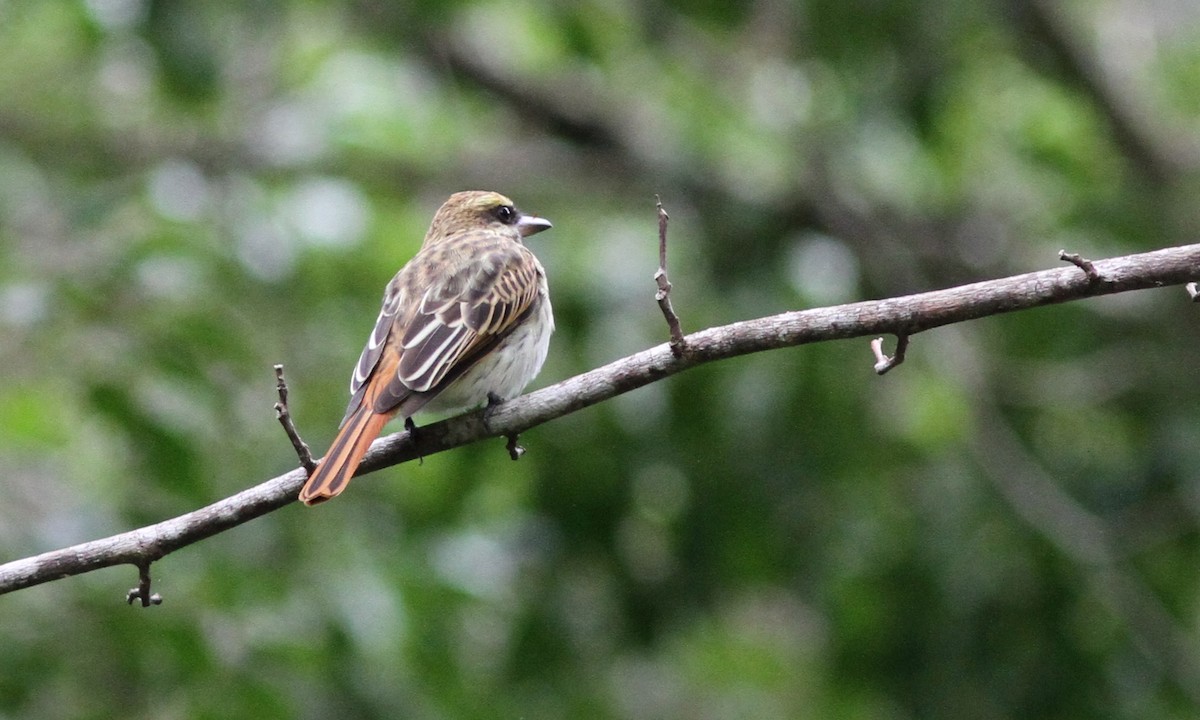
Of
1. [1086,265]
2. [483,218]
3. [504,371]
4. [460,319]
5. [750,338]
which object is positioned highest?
[483,218]

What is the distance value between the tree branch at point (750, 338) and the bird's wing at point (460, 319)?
61cm

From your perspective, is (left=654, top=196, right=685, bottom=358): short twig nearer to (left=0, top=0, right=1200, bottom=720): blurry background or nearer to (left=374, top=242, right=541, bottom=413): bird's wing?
(left=374, top=242, right=541, bottom=413): bird's wing

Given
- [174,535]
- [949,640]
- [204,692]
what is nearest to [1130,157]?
[949,640]

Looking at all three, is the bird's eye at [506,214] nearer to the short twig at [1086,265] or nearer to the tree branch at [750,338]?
the tree branch at [750,338]

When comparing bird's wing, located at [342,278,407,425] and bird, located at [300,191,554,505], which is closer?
bird, located at [300,191,554,505]

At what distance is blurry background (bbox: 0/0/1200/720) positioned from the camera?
6.28 meters

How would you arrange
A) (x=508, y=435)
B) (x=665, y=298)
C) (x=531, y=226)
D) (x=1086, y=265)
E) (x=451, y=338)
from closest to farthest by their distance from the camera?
(x=1086, y=265)
(x=665, y=298)
(x=508, y=435)
(x=451, y=338)
(x=531, y=226)

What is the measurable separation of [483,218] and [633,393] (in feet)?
3.44

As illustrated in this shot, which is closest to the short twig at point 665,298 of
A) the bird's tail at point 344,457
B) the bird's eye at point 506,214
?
the bird's tail at point 344,457

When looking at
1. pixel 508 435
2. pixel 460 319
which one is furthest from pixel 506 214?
pixel 508 435

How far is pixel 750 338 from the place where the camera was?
4207 mm

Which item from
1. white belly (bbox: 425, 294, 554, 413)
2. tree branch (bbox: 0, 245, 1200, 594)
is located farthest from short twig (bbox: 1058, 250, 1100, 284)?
white belly (bbox: 425, 294, 554, 413)

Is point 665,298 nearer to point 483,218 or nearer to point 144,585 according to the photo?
point 144,585

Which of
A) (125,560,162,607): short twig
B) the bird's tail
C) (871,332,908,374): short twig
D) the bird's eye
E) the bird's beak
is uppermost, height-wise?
the bird's eye
